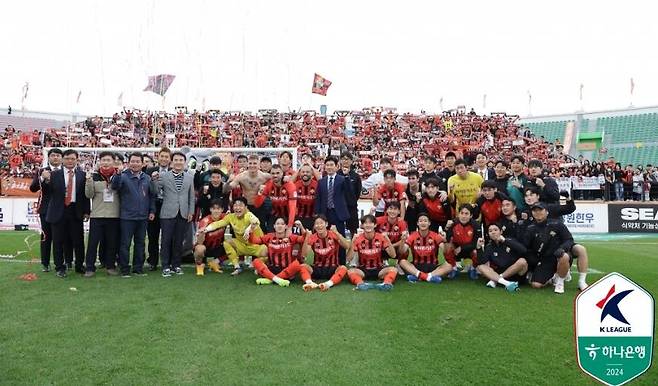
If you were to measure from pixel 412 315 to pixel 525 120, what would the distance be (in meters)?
40.0

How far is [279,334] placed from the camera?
14.4 feet

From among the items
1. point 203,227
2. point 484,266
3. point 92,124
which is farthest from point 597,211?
point 92,124

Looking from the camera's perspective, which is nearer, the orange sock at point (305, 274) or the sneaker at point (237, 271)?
the orange sock at point (305, 274)

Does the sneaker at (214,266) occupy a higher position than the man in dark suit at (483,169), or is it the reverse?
the man in dark suit at (483,169)

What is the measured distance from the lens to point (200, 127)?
2791 cm

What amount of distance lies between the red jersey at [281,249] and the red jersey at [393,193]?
1551mm

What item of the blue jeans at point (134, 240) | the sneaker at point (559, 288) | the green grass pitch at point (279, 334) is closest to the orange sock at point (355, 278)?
the green grass pitch at point (279, 334)

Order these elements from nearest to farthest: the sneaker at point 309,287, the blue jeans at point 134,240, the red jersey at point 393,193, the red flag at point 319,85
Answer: the sneaker at point 309,287 < the blue jeans at point 134,240 < the red jersey at point 393,193 < the red flag at point 319,85

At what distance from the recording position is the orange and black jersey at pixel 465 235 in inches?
281

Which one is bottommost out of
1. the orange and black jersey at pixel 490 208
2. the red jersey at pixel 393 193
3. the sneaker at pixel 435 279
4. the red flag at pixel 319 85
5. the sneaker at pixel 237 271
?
the sneaker at pixel 237 271

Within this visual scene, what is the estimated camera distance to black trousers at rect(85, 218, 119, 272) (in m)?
7.11

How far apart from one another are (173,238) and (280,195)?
1.67 metres

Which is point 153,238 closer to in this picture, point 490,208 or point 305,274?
point 305,274

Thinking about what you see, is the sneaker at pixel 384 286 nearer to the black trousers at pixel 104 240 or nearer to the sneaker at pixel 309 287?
the sneaker at pixel 309 287
